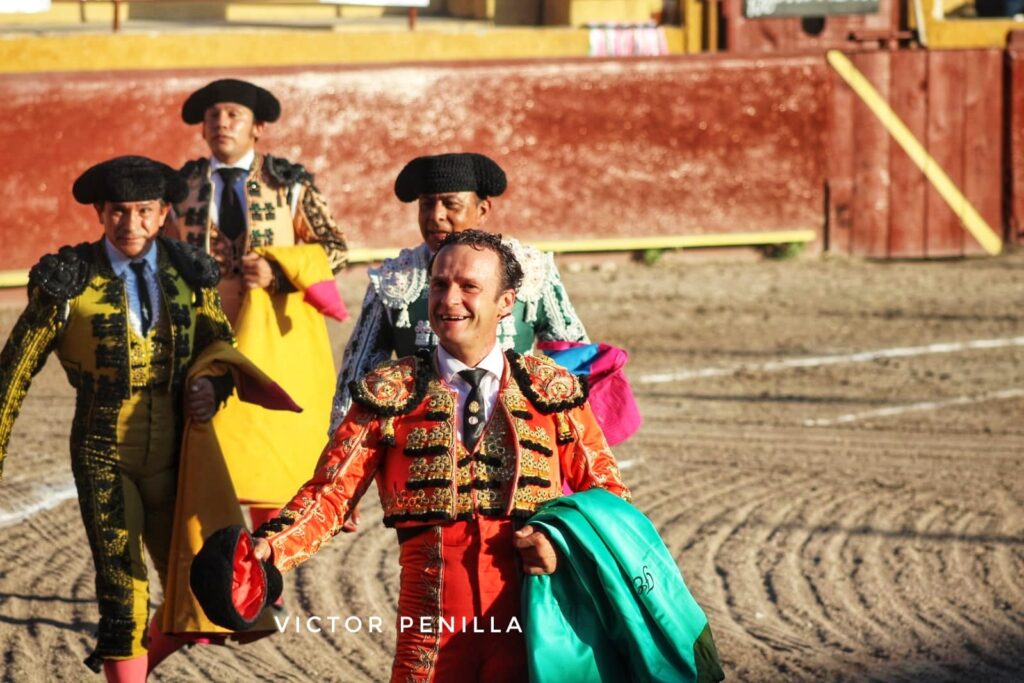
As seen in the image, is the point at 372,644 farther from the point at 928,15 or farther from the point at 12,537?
the point at 928,15

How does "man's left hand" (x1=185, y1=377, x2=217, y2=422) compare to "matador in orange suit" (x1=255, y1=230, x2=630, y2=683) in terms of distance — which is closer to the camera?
"matador in orange suit" (x1=255, y1=230, x2=630, y2=683)

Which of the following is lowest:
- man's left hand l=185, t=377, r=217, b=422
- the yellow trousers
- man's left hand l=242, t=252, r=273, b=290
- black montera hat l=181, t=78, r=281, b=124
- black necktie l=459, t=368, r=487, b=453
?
the yellow trousers

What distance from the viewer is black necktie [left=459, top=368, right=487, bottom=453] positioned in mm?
3896

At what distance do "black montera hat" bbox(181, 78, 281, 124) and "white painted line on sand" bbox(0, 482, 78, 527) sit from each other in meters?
1.76

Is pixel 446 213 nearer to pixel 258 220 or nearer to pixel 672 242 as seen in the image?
pixel 258 220

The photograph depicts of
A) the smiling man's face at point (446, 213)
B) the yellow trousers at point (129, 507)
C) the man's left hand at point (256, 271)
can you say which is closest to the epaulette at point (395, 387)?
the smiling man's face at point (446, 213)

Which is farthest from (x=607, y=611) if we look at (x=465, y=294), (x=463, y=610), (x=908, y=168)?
(x=908, y=168)

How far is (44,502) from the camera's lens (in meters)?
7.82

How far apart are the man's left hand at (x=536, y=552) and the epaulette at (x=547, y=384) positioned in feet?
1.06

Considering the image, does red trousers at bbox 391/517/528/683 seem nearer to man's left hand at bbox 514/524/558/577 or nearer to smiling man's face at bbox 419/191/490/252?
man's left hand at bbox 514/524/558/577

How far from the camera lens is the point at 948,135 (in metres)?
15.5

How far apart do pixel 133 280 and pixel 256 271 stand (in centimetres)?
123

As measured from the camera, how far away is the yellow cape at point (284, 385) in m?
6.35

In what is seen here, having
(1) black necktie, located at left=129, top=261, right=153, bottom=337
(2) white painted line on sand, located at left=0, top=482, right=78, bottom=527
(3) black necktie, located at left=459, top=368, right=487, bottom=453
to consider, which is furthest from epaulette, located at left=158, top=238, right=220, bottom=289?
(2) white painted line on sand, located at left=0, top=482, right=78, bottom=527
